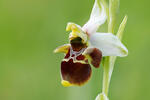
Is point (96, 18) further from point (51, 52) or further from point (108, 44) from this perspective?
point (51, 52)

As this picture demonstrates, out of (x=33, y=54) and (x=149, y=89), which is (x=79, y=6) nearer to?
(x=33, y=54)

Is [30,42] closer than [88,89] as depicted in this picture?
No

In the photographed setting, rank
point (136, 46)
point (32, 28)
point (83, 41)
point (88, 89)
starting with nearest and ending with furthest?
1. point (83, 41)
2. point (88, 89)
3. point (136, 46)
4. point (32, 28)

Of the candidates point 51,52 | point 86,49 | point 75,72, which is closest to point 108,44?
point 86,49

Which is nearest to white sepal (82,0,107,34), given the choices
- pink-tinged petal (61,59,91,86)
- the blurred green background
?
pink-tinged petal (61,59,91,86)

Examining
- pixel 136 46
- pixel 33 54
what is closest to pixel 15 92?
pixel 33 54

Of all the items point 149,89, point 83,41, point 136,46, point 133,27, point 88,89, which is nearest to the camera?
point 83,41
